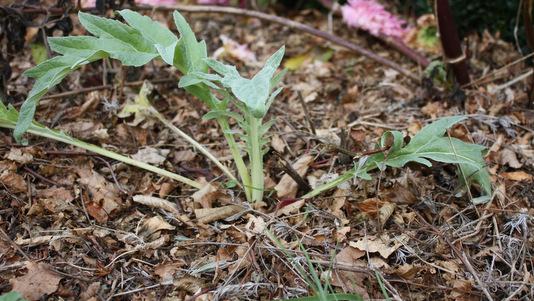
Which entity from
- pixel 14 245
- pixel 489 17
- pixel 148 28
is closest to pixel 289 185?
pixel 148 28

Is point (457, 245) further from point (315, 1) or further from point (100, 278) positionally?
point (315, 1)

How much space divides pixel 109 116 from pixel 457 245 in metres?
1.83

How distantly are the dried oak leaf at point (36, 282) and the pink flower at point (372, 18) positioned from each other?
2.56 metres

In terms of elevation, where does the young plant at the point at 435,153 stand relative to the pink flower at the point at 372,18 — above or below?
below

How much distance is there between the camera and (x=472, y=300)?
1.24 meters

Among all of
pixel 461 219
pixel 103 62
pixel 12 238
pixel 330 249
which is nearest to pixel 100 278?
pixel 12 238

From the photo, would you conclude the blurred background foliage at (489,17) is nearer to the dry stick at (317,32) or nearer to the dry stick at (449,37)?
the dry stick at (317,32)

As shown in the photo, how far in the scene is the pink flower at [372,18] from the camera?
283 centimetres

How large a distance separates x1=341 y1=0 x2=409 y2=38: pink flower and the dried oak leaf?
8.40 ft

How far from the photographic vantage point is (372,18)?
9.45 feet

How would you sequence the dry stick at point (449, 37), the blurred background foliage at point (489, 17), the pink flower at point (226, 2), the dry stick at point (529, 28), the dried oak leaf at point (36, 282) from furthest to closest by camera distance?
1. the pink flower at point (226, 2)
2. the blurred background foliage at point (489, 17)
3. the dry stick at point (449, 37)
4. the dry stick at point (529, 28)
5. the dried oak leaf at point (36, 282)

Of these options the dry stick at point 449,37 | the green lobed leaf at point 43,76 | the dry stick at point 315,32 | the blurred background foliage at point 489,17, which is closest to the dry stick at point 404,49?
the dry stick at point 315,32

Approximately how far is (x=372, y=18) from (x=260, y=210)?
78.2 inches

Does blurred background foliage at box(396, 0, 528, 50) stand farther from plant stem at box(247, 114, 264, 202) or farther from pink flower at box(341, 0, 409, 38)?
plant stem at box(247, 114, 264, 202)
